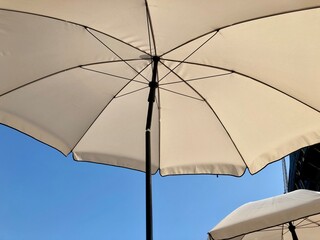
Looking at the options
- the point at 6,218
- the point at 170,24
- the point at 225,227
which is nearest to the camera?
the point at 170,24

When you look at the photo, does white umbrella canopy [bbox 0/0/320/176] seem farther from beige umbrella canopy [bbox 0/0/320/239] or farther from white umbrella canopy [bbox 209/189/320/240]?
white umbrella canopy [bbox 209/189/320/240]

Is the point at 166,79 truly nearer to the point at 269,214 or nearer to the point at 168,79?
the point at 168,79

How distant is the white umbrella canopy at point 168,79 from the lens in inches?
114

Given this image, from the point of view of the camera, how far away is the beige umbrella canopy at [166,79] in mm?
2889

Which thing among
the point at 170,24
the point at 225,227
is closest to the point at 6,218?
the point at 225,227

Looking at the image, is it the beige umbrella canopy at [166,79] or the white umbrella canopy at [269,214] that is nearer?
the beige umbrella canopy at [166,79]

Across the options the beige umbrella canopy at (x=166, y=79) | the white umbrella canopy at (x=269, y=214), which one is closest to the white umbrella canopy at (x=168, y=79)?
the beige umbrella canopy at (x=166, y=79)

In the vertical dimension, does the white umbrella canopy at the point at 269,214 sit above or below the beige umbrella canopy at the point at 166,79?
below

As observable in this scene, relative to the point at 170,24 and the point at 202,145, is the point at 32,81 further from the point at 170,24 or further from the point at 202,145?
the point at 202,145

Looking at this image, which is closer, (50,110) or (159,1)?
(159,1)

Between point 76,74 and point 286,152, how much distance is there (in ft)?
6.54

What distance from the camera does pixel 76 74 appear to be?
371 centimetres

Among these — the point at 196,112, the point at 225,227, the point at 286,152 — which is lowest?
the point at 225,227

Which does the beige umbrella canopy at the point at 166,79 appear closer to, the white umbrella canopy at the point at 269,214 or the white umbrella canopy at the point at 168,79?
the white umbrella canopy at the point at 168,79
